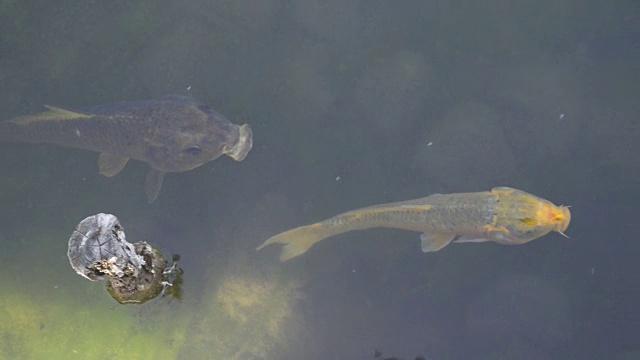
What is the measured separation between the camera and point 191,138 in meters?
5.05

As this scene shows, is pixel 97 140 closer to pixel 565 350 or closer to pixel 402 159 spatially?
pixel 402 159

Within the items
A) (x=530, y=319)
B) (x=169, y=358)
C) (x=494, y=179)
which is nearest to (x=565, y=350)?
(x=530, y=319)

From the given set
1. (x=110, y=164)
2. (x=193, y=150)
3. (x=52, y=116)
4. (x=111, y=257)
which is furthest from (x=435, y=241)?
(x=52, y=116)

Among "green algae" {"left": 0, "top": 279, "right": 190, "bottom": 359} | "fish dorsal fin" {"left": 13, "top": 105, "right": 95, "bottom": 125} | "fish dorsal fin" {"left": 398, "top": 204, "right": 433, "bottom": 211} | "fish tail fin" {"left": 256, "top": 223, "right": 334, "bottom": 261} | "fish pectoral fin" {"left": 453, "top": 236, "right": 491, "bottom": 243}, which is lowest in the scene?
A: "green algae" {"left": 0, "top": 279, "right": 190, "bottom": 359}

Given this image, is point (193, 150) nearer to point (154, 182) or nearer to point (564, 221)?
point (154, 182)

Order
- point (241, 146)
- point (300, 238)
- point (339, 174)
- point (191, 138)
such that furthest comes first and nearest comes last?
point (339, 174) → point (241, 146) → point (191, 138) → point (300, 238)

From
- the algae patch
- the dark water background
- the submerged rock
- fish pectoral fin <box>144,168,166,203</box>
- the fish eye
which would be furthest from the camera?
fish pectoral fin <box>144,168,166,203</box>

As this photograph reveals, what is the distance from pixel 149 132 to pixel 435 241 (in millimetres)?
2580

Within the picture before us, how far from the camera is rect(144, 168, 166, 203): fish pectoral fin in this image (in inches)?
204

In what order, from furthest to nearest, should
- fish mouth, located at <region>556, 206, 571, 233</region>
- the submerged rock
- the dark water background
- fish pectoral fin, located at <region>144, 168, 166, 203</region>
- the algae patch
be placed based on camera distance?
fish pectoral fin, located at <region>144, 168, 166, 203</region>
the dark water background
the algae patch
fish mouth, located at <region>556, 206, 571, 233</region>
the submerged rock

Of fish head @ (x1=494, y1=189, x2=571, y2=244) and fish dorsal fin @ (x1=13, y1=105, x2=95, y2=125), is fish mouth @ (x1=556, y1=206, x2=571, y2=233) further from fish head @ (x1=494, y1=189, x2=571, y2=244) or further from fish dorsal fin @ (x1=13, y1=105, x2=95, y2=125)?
fish dorsal fin @ (x1=13, y1=105, x2=95, y2=125)

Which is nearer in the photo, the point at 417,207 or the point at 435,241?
the point at 417,207

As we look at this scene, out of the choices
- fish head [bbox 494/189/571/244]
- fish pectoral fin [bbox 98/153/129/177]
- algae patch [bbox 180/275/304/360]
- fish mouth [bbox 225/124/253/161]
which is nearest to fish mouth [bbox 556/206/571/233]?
fish head [bbox 494/189/571/244]

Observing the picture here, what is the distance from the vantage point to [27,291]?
4.93 metres
